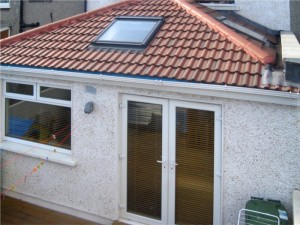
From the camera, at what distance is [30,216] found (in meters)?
8.64

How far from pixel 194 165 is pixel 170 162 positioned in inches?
20.0

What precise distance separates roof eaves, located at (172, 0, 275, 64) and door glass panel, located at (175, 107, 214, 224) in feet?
4.94

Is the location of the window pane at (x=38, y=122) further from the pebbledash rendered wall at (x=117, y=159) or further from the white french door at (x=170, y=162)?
the white french door at (x=170, y=162)

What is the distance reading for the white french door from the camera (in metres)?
7.21

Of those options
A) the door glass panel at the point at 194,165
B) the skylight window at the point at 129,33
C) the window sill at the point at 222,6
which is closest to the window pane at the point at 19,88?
the skylight window at the point at 129,33

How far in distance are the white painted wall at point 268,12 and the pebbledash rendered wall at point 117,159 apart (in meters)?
5.25

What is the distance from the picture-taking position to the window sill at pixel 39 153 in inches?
337

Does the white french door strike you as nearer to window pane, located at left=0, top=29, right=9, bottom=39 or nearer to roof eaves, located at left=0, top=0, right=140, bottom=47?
roof eaves, located at left=0, top=0, right=140, bottom=47

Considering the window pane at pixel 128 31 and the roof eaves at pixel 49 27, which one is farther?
the roof eaves at pixel 49 27

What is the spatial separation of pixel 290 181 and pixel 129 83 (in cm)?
358

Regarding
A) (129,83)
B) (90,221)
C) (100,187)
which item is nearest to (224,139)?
(129,83)

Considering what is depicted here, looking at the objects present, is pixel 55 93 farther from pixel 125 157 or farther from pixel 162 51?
pixel 162 51

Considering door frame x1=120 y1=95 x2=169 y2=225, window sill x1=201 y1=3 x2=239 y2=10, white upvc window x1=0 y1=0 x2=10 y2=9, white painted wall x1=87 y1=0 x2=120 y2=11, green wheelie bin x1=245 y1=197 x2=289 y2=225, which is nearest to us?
green wheelie bin x1=245 y1=197 x2=289 y2=225

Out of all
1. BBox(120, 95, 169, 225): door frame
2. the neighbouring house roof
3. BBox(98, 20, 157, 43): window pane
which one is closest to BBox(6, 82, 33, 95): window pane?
the neighbouring house roof
